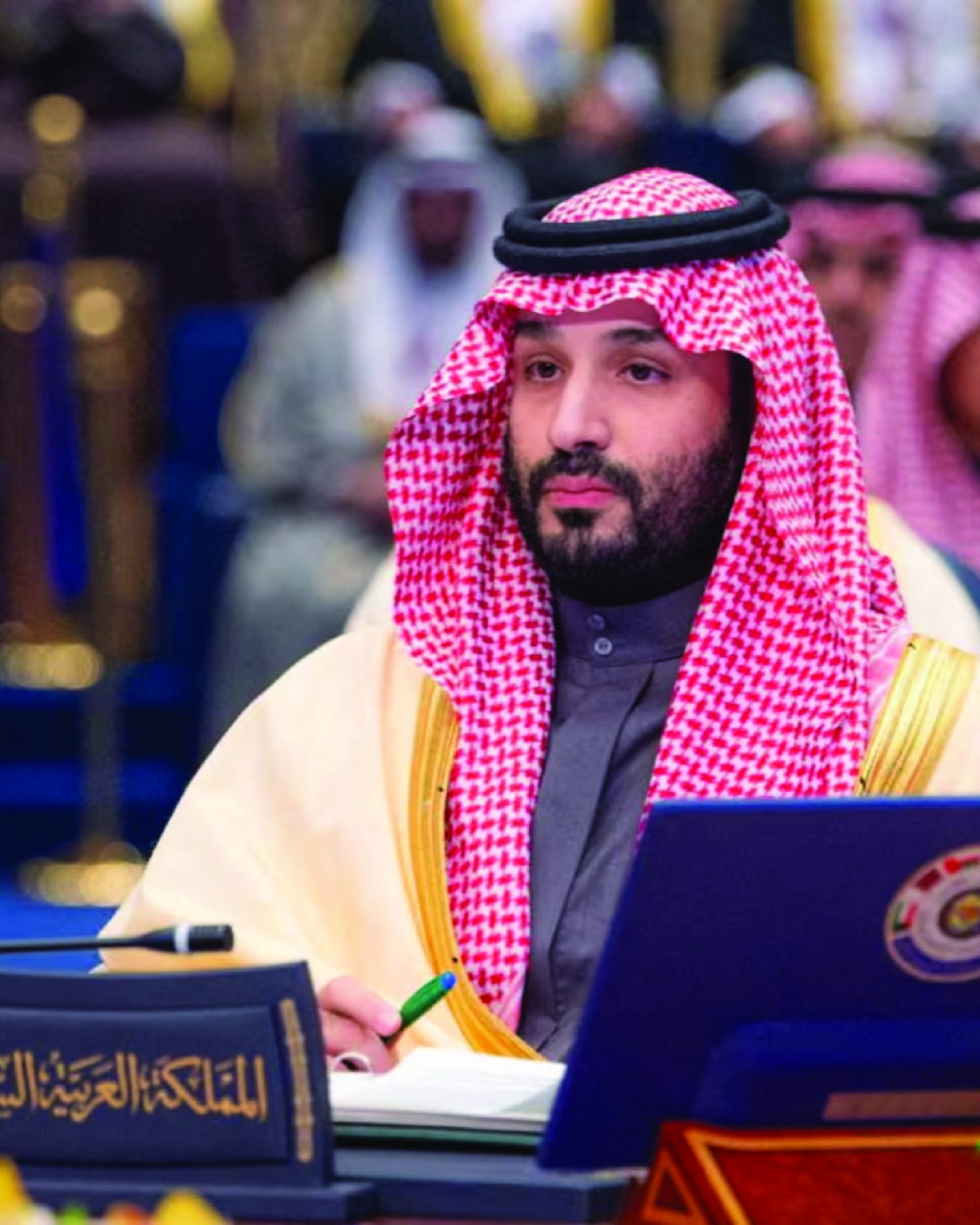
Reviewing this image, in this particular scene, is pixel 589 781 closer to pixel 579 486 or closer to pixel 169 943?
pixel 579 486

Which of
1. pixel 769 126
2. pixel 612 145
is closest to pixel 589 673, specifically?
pixel 612 145

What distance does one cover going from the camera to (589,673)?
335cm

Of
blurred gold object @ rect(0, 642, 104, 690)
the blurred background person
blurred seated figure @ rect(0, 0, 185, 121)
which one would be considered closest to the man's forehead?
the blurred background person

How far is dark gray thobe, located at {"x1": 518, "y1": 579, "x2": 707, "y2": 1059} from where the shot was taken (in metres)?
3.16

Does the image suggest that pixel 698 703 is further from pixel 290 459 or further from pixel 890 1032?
pixel 290 459

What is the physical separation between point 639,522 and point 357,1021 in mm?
609

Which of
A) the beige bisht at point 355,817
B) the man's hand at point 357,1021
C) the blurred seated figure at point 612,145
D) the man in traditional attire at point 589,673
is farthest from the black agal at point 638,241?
the blurred seated figure at point 612,145

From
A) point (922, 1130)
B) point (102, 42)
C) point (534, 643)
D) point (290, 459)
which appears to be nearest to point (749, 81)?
point (102, 42)

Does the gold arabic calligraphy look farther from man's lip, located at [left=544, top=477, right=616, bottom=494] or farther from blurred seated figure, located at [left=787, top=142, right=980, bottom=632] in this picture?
blurred seated figure, located at [left=787, top=142, right=980, bottom=632]

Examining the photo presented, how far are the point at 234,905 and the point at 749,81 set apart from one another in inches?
349

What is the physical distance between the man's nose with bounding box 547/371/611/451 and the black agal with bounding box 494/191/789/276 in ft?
0.41

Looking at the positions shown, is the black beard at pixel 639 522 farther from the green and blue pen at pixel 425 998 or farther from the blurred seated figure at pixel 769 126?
the blurred seated figure at pixel 769 126

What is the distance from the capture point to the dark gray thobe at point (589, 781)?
316 centimetres

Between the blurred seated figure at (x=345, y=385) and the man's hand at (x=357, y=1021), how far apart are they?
5.00m
